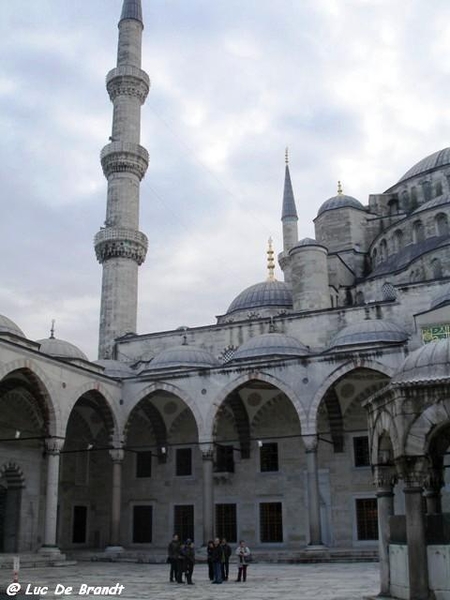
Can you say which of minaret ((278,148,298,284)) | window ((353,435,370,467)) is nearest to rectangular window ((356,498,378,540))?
window ((353,435,370,467))

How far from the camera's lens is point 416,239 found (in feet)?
75.7

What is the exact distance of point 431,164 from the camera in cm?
2664

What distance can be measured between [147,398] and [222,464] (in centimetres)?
293

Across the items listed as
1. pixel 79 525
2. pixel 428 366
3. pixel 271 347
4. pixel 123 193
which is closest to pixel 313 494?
pixel 271 347

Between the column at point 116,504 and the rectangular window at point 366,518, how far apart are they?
241 inches

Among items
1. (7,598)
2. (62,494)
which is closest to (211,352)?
(62,494)

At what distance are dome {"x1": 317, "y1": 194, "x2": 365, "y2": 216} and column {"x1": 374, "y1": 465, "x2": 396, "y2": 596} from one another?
20992 mm

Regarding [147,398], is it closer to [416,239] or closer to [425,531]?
[416,239]

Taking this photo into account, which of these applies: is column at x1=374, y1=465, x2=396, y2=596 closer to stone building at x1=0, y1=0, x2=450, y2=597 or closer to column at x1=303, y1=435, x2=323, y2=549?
stone building at x1=0, y1=0, x2=450, y2=597

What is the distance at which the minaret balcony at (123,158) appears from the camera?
2500 centimetres

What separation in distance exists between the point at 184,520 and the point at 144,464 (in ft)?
6.89

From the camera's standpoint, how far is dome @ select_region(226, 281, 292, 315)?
2470 cm

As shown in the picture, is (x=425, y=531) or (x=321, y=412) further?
(x=321, y=412)

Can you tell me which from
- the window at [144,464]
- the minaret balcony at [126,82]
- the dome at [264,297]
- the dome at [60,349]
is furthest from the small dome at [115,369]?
the minaret balcony at [126,82]
